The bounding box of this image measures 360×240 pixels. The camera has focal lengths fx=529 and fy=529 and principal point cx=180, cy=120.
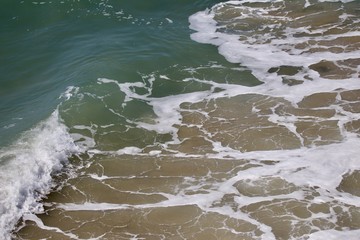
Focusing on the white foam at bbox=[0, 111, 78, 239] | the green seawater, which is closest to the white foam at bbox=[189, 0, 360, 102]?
the green seawater

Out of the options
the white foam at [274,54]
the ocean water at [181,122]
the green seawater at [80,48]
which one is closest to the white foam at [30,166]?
the ocean water at [181,122]

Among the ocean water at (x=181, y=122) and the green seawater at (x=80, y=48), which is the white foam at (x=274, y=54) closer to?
the ocean water at (x=181, y=122)

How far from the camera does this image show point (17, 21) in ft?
58.9

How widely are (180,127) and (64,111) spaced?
286 centimetres

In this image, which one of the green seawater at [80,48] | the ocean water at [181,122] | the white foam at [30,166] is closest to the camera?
the ocean water at [181,122]

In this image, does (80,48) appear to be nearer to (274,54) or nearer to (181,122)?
(181,122)

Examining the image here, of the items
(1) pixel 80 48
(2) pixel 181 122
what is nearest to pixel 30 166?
(2) pixel 181 122

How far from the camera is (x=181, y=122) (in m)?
12.0

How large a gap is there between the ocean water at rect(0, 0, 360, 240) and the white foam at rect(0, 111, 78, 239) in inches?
1.1

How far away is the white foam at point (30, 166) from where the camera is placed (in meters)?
9.30

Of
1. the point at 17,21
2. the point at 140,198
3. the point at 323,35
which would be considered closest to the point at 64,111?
the point at 140,198

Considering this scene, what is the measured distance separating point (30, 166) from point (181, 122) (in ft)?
11.5

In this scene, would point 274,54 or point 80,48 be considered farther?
point 80,48

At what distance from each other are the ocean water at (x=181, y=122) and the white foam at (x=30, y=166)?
0.10 feet
